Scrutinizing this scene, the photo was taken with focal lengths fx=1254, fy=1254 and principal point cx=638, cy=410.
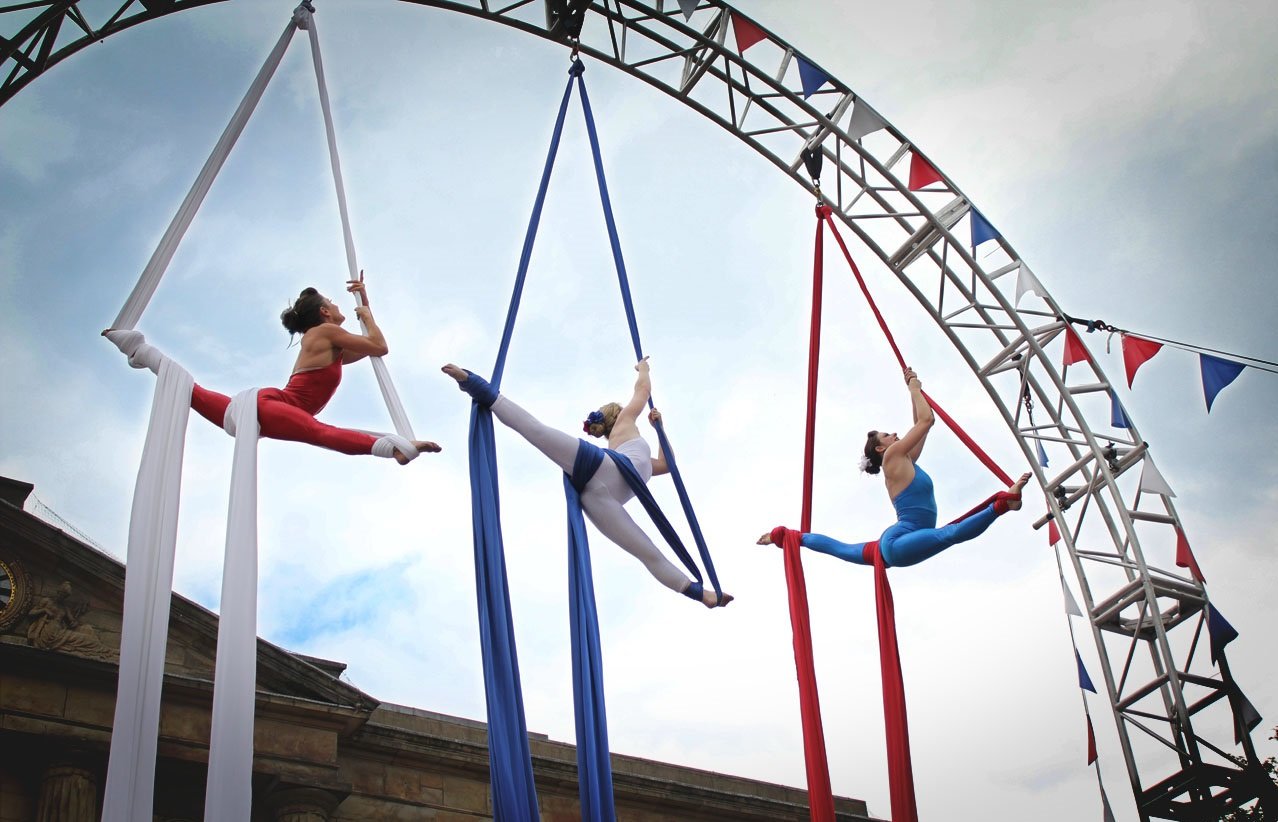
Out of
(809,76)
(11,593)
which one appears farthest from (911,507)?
(11,593)

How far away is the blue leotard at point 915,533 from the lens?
771 cm

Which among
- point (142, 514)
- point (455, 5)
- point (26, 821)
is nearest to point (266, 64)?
point (455, 5)

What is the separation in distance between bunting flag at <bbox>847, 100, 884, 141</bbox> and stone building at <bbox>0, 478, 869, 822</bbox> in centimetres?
671

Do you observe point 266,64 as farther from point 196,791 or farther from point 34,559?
point 196,791

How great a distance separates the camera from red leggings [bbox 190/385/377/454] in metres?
6.40

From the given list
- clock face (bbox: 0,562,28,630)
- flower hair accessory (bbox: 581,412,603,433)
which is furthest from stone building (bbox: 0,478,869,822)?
flower hair accessory (bbox: 581,412,603,433)

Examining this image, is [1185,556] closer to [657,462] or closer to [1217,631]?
[1217,631]

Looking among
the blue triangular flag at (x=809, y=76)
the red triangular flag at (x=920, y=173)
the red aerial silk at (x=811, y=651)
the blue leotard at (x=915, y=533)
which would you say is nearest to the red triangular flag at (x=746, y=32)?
the blue triangular flag at (x=809, y=76)

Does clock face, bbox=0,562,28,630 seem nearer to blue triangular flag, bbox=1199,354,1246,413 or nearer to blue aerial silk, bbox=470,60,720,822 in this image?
blue aerial silk, bbox=470,60,720,822

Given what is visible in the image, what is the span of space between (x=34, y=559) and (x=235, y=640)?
684cm

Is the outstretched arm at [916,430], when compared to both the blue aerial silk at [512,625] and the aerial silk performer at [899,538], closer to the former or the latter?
the aerial silk performer at [899,538]

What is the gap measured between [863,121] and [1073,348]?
242cm

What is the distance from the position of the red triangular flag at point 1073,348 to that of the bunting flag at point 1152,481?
3.10 ft

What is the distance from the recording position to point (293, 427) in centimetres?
640
